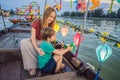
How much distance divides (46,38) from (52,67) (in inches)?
19.4

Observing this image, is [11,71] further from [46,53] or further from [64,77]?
[64,77]

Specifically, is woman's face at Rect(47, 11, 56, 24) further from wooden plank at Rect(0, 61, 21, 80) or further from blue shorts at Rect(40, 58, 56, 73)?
wooden plank at Rect(0, 61, 21, 80)

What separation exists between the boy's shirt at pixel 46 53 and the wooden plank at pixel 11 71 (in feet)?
1.43

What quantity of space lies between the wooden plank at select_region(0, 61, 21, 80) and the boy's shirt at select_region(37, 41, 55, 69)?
0.43 meters

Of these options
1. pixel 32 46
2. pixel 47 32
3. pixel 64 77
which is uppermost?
pixel 47 32

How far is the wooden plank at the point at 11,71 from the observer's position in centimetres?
236

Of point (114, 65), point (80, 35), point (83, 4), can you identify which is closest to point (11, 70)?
point (80, 35)

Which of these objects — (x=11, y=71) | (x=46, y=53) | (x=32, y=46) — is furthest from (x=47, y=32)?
(x=11, y=71)

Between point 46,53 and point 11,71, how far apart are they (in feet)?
2.50

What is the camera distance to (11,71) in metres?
2.56

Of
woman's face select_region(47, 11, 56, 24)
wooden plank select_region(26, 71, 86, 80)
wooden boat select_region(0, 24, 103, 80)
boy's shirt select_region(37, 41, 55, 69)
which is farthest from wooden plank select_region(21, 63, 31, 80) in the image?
woman's face select_region(47, 11, 56, 24)

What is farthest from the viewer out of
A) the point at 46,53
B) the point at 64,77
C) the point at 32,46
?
the point at 32,46

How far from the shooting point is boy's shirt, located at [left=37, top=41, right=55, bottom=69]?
2.23 m

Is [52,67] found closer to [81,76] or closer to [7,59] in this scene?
[81,76]
